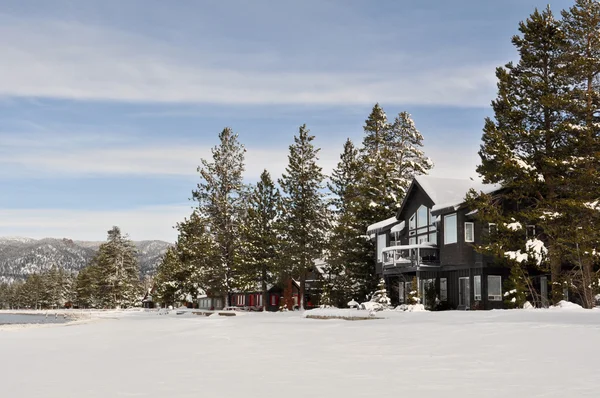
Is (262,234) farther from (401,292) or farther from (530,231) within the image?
(530,231)

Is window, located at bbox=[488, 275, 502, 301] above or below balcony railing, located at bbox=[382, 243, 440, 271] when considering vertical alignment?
below

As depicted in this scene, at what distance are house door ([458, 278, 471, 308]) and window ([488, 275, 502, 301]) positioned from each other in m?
1.59

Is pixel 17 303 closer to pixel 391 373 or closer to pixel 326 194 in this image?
pixel 326 194

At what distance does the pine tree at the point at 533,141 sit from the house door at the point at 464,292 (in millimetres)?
5768

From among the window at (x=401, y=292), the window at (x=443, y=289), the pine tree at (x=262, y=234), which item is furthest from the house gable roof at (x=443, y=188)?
the pine tree at (x=262, y=234)

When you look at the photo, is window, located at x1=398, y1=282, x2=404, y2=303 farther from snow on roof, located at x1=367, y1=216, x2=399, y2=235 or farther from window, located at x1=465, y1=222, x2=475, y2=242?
window, located at x1=465, y1=222, x2=475, y2=242

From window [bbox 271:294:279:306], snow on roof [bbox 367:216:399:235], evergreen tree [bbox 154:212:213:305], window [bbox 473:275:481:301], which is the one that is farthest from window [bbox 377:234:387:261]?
window [bbox 271:294:279:306]

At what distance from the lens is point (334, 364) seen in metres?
15.0

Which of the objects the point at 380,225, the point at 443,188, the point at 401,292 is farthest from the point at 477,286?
the point at 380,225

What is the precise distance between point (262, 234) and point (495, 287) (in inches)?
1082

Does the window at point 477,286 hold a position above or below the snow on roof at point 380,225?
below

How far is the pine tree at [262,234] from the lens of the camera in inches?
2412

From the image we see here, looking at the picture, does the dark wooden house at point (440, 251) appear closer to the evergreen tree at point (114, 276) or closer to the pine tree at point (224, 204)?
the pine tree at point (224, 204)

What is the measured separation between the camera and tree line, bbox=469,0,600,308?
33500 mm
